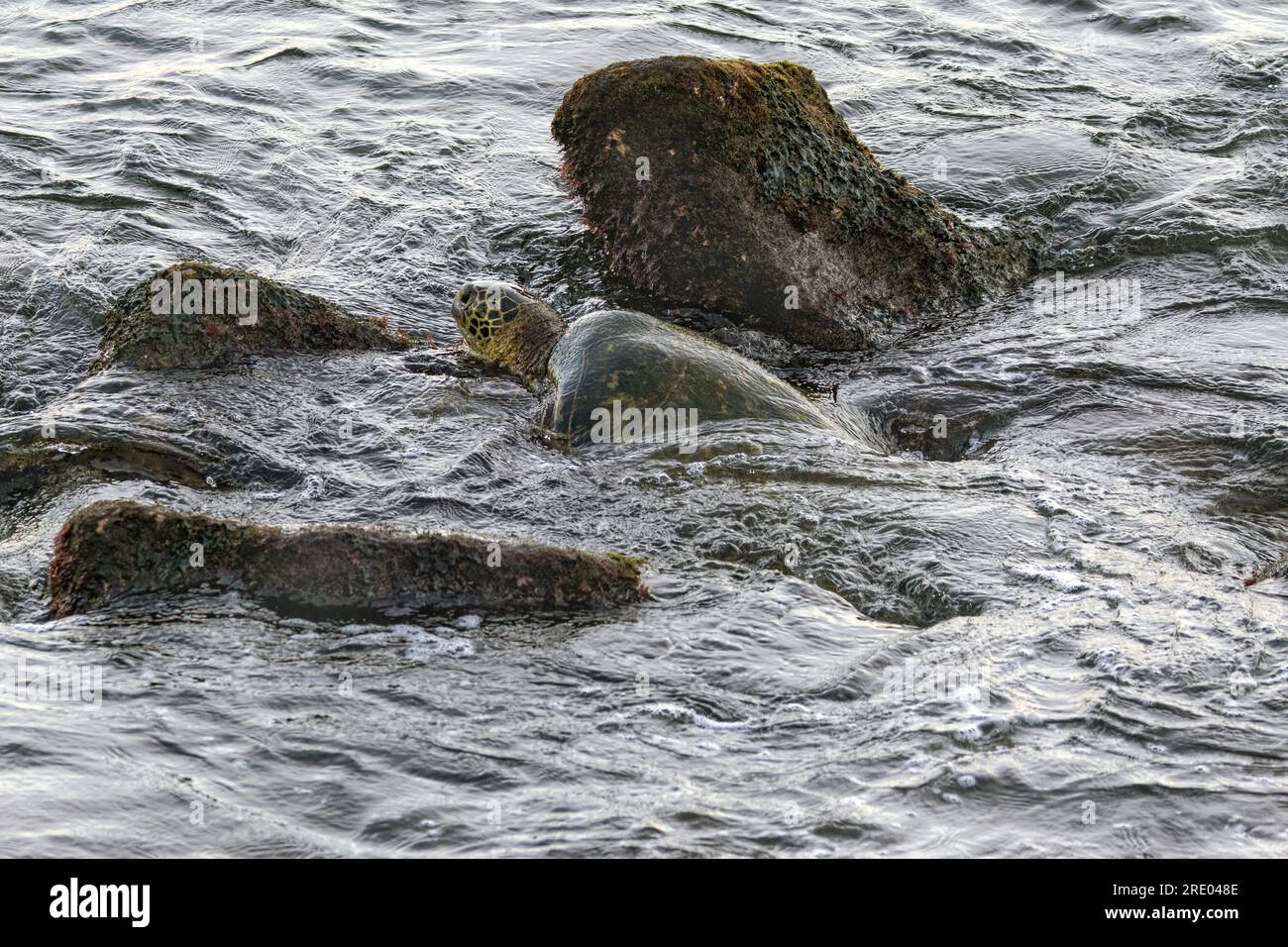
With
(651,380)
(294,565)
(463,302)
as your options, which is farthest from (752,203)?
(294,565)

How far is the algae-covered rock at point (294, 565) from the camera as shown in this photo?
4727mm

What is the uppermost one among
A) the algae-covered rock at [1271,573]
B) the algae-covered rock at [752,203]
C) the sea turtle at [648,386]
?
the algae-covered rock at [752,203]

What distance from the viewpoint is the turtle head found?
23.8ft

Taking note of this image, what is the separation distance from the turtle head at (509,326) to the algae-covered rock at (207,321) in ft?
2.34

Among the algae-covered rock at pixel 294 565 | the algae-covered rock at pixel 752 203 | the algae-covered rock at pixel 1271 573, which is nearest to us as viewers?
the algae-covered rock at pixel 294 565

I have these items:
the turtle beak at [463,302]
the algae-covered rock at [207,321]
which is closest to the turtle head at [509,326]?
the turtle beak at [463,302]

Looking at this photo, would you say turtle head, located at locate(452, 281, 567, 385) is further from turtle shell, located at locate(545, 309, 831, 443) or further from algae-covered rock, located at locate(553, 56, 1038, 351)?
algae-covered rock, located at locate(553, 56, 1038, 351)

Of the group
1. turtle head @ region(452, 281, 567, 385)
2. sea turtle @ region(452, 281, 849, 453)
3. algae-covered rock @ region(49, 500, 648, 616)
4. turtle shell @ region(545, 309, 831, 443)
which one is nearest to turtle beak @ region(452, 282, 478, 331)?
turtle head @ region(452, 281, 567, 385)

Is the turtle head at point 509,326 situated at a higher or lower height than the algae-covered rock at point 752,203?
lower

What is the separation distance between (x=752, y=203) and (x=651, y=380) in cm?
193

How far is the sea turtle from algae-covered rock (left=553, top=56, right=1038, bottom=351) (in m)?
1.17

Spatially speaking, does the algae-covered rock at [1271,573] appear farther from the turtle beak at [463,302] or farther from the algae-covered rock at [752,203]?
the turtle beak at [463,302]

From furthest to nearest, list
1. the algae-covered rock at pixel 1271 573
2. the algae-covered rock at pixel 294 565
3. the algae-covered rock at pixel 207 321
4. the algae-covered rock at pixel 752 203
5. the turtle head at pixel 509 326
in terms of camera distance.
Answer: the algae-covered rock at pixel 752 203 < the turtle head at pixel 509 326 < the algae-covered rock at pixel 207 321 < the algae-covered rock at pixel 1271 573 < the algae-covered rock at pixel 294 565

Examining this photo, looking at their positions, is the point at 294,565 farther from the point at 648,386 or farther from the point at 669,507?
the point at 648,386
